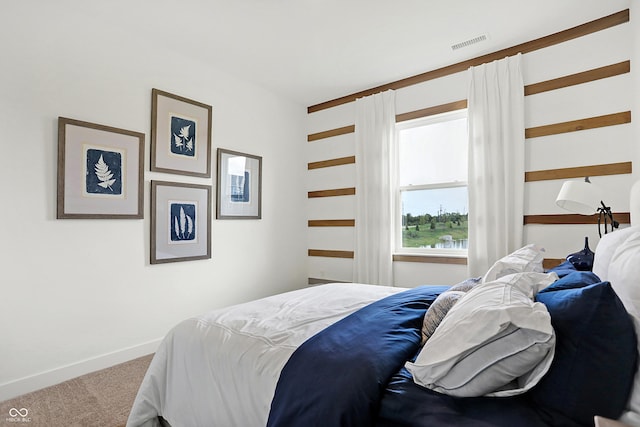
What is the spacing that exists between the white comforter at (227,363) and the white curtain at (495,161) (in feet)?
5.84

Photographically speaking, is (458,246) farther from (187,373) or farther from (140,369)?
(140,369)

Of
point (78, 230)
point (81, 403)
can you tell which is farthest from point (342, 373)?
point (78, 230)

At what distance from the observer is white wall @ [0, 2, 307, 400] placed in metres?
2.30

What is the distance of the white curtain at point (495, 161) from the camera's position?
2980 millimetres

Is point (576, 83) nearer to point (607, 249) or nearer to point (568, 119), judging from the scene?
point (568, 119)

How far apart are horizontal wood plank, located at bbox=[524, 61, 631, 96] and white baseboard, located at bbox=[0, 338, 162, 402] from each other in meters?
4.01

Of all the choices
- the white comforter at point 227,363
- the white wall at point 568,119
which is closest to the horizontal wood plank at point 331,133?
the white wall at point 568,119

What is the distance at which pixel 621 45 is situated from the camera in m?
2.60

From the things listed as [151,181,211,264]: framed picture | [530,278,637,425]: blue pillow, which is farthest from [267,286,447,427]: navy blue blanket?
[151,181,211,264]: framed picture

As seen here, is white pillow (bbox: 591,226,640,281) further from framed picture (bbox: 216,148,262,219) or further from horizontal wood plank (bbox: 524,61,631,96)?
framed picture (bbox: 216,148,262,219)

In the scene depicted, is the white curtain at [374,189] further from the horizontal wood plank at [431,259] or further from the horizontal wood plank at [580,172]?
the horizontal wood plank at [580,172]

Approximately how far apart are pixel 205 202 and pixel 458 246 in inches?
102

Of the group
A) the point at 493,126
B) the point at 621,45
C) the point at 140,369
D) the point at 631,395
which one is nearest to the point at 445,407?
the point at 631,395

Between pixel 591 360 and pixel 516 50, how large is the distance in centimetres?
307
